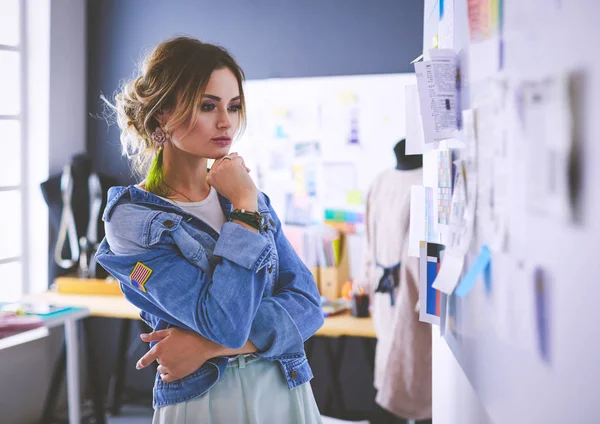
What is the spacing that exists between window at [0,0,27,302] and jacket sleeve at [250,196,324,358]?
296cm

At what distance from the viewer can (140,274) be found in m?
1.15

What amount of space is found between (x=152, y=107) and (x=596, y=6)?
916 millimetres

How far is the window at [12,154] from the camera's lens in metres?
3.79

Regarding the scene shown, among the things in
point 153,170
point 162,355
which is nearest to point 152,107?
point 153,170

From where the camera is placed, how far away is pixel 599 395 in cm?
54

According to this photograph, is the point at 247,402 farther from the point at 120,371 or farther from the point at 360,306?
the point at 120,371

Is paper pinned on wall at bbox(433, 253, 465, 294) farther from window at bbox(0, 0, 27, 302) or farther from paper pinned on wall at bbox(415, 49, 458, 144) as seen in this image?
window at bbox(0, 0, 27, 302)

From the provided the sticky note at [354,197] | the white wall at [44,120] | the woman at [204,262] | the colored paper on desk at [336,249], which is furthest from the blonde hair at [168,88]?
the white wall at [44,120]

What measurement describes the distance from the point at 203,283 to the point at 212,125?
0.32 metres

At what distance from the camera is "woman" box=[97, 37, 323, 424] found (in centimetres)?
114

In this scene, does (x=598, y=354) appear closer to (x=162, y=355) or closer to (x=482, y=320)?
(x=482, y=320)

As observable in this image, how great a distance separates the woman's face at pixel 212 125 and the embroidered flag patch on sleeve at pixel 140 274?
0.26 m

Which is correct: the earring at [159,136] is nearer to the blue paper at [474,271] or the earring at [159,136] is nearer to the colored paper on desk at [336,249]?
the blue paper at [474,271]

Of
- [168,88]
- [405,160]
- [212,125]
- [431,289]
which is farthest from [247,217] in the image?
[405,160]
